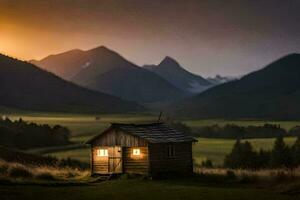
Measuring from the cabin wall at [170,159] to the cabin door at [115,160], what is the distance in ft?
12.3

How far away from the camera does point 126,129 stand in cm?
6181

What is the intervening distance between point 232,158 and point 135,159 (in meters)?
39.2

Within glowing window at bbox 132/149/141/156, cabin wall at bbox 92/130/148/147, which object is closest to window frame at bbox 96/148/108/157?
cabin wall at bbox 92/130/148/147

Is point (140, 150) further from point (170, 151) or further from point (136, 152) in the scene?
point (170, 151)

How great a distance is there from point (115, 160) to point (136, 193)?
18376 mm

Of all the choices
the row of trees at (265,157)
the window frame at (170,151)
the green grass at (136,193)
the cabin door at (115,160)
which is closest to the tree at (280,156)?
the row of trees at (265,157)

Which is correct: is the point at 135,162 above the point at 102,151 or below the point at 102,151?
below

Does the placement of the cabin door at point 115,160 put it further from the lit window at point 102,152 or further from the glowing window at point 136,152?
the glowing window at point 136,152

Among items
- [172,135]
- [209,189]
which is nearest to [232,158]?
[172,135]

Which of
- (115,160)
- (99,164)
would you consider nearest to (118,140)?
(115,160)

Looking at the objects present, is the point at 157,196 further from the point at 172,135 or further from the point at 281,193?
the point at 172,135

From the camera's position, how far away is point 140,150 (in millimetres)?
60500

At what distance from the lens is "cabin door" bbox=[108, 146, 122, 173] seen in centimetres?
6128

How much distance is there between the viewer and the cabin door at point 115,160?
61.3 meters
